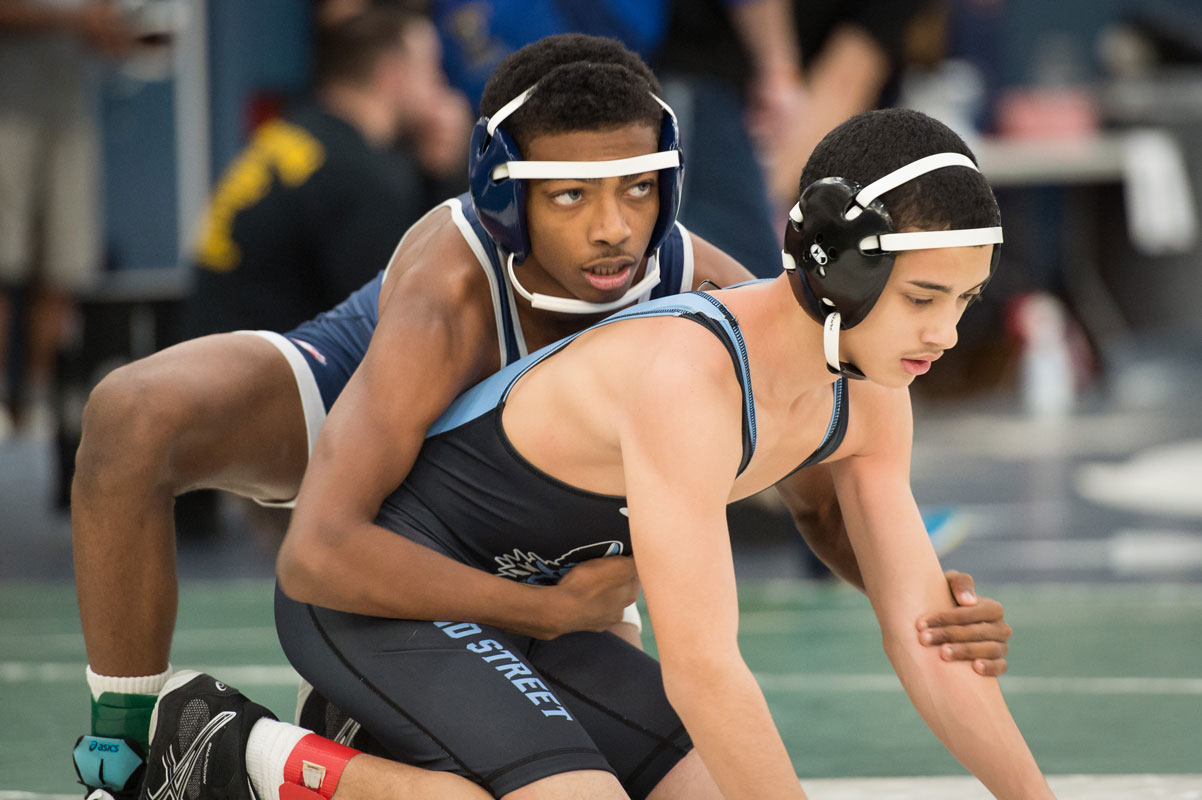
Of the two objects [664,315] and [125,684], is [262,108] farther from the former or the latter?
[664,315]

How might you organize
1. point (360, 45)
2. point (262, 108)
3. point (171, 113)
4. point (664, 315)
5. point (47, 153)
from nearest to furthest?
point (664, 315)
point (360, 45)
point (47, 153)
point (262, 108)
point (171, 113)

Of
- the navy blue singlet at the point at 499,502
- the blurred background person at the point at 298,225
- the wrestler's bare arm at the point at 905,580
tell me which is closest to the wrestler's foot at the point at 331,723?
the navy blue singlet at the point at 499,502

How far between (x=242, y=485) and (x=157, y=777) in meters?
0.61

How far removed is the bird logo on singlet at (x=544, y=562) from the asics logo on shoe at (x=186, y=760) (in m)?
0.51

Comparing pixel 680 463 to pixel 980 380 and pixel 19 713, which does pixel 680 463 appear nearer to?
pixel 19 713

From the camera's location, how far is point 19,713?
138 inches

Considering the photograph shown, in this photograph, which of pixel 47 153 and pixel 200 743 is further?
pixel 47 153

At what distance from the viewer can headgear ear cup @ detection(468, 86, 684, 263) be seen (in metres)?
2.46

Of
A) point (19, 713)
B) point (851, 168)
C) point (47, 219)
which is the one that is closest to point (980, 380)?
point (47, 219)

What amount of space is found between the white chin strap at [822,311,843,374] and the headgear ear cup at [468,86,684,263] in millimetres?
514

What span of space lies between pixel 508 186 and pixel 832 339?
0.64 meters

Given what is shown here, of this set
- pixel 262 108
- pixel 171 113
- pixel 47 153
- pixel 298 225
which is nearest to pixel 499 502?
pixel 298 225

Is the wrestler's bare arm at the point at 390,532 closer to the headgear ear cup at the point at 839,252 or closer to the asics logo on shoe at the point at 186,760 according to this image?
the asics logo on shoe at the point at 186,760

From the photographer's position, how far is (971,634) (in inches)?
91.1
